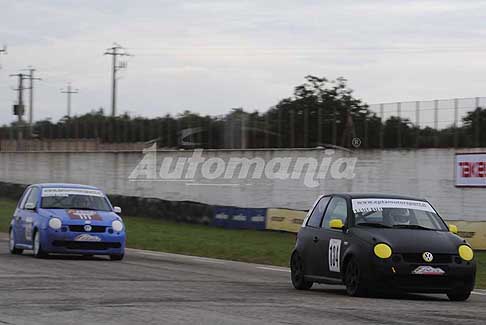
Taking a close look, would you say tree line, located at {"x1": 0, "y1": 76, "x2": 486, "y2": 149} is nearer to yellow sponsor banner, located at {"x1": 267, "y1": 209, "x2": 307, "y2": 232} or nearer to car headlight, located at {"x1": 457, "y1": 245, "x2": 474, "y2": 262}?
yellow sponsor banner, located at {"x1": 267, "y1": 209, "x2": 307, "y2": 232}

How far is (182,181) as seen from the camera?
4912cm

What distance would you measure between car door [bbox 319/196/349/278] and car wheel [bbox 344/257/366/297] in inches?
9.2

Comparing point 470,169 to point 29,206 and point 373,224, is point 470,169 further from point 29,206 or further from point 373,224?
point 373,224

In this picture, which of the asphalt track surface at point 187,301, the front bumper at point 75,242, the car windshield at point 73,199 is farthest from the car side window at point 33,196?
the asphalt track surface at point 187,301

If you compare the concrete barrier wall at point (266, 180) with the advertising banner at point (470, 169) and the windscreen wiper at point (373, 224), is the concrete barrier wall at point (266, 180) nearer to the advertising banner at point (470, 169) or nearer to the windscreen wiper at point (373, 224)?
the advertising banner at point (470, 169)

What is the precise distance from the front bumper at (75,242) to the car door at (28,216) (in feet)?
2.68

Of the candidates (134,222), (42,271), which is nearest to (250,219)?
(134,222)

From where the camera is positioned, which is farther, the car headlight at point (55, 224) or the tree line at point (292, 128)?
the tree line at point (292, 128)

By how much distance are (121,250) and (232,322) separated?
1118 cm

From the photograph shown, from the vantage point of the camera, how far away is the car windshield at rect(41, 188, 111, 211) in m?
21.7

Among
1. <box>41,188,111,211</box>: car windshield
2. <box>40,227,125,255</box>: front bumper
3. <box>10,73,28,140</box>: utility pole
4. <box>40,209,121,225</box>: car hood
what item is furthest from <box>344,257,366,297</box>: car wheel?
<box>10,73,28,140</box>: utility pole

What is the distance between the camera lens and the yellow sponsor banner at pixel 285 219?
34281mm

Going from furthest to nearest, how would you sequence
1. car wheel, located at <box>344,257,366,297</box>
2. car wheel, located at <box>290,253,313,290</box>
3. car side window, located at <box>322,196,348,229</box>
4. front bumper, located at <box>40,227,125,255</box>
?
front bumper, located at <box>40,227,125,255</box> < car wheel, located at <box>290,253,313,290</box> < car side window, located at <box>322,196,348,229</box> < car wheel, located at <box>344,257,366,297</box>

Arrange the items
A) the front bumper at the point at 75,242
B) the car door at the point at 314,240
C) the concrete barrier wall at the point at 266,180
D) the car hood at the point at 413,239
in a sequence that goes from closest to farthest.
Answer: the car hood at the point at 413,239 < the car door at the point at 314,240 < the front bumper at the point at 75,242 < the concrete barrier wall at the point at 266,180
